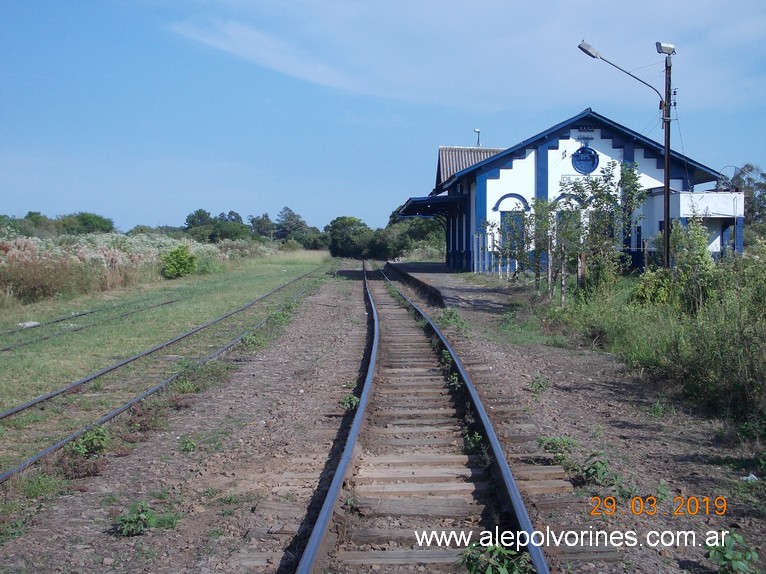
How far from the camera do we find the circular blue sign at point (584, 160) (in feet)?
98.9

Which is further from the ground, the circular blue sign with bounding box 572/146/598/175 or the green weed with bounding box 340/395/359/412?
the circular blue sign with bounding box 572/146/598/175

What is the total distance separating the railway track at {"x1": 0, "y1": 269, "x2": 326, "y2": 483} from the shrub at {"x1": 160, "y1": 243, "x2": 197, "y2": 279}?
66.5ft

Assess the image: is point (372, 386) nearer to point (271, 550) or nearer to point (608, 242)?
point (271, 550)

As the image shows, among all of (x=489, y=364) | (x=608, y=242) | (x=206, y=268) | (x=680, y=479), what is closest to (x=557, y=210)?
(x=608, y=242)

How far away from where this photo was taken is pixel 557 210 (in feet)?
58.9

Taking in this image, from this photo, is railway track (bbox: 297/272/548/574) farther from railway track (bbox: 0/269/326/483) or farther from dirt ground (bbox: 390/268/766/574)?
railway track (bbox: 0/269/326/483)

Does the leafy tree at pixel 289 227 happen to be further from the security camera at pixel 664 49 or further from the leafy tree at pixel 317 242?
the security camera at pixel 664 49

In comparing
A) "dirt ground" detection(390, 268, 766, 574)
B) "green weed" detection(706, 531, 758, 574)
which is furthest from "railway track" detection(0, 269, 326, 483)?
"green weed" detection(706, 531, 758, 574)

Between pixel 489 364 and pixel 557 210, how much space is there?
8.62 m

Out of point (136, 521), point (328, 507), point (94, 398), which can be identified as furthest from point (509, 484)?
point (94, 398)

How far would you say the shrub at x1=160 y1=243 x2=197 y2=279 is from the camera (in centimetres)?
3347

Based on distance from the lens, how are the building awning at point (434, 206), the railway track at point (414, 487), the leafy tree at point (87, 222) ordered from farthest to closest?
the leafy tree at point (87, 222) < the building awning at point (434, 206) < the railway track at point (414, 487)

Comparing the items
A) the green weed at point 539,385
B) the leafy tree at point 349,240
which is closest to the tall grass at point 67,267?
the green weed at point 539,385

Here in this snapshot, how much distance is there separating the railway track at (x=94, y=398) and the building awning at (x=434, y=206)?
760 inches
